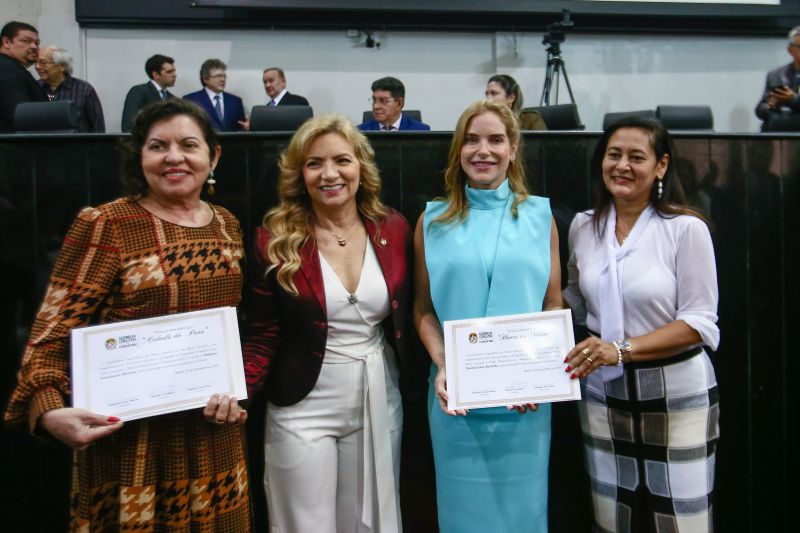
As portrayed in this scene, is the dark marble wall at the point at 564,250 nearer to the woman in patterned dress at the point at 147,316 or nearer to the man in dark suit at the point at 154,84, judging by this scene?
the woman in patterned dress at the point at 147,316

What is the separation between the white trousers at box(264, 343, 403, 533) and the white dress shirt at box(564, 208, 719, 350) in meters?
0.74

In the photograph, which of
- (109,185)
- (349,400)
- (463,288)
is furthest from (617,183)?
(109,185)

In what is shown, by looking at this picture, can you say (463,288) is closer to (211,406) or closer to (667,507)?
(211,406)

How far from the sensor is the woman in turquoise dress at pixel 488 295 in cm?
186

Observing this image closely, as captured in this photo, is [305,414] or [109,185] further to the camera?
[109,185]

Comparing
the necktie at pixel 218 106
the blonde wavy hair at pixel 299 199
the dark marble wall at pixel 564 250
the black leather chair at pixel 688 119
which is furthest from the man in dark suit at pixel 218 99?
the blonde wavy hair at pixel 299 199

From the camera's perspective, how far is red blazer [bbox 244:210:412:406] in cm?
179

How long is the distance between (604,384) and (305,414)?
0.92 meters

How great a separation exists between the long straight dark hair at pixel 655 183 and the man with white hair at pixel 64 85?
4.37 m

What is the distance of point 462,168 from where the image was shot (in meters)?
1.98

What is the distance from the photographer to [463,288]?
73.4 inches

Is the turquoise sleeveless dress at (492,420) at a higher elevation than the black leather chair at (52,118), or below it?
below

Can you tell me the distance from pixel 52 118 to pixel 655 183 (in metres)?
2.72

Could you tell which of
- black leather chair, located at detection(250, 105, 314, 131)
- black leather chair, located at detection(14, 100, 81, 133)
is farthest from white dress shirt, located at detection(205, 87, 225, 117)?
black leather chair, located at detection(250, 105, 314, 131)
